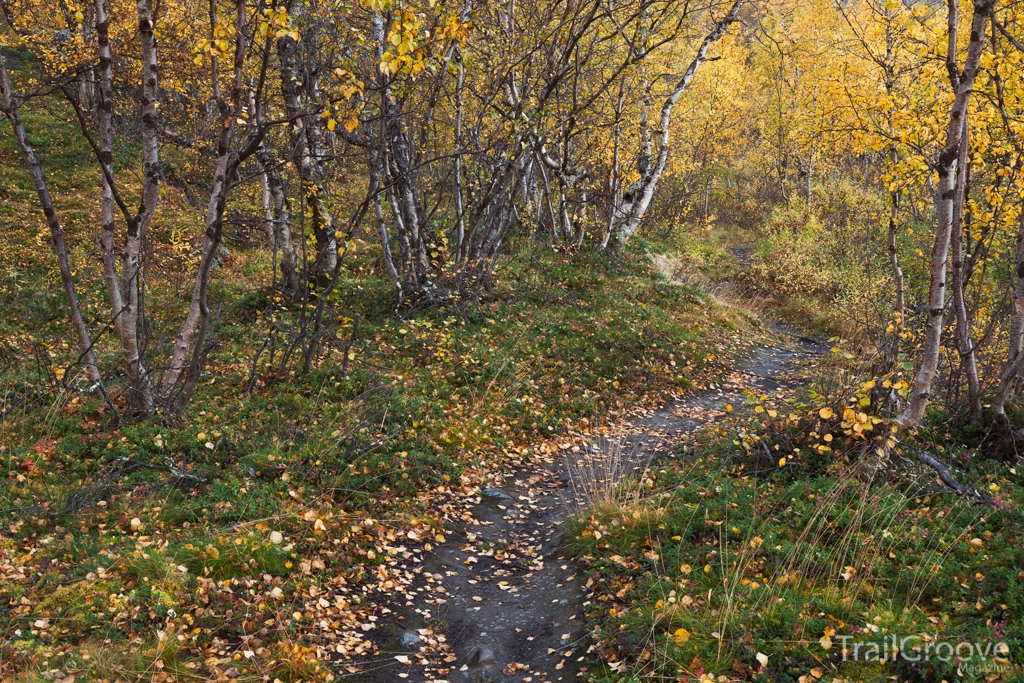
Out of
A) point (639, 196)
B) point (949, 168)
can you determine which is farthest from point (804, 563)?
point (639, 196)

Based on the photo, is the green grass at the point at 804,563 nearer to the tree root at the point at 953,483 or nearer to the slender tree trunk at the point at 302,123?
the tree root at the point at 953,483

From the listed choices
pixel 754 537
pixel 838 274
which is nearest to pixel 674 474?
pixel 754 537

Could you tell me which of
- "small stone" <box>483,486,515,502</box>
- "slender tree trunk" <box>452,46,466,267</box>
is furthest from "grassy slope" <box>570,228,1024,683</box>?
"slender tree trunk" <box>452,46,466,267</box>

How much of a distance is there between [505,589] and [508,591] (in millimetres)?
40

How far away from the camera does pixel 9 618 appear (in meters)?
4.19

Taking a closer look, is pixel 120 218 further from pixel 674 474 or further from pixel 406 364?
pixel 674 474

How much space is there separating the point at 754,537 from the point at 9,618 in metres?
5.50

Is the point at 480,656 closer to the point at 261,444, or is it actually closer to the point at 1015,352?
the point at 261,444

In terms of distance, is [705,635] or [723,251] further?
[723,251]

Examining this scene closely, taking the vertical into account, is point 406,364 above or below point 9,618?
above

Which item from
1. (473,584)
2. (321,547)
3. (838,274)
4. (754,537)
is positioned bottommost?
(473,584)

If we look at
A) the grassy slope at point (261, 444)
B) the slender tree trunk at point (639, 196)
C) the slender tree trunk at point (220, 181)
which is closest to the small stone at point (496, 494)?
the grassy slope at point (261, 444)

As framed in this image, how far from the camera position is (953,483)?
5.97 metres

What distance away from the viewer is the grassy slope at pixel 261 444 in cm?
455
